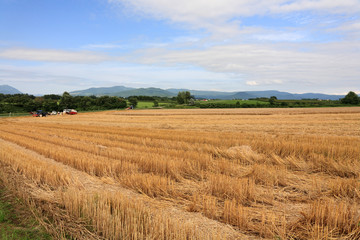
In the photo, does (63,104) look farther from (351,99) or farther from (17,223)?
(351,99)

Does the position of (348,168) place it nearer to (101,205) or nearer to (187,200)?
(187,200)

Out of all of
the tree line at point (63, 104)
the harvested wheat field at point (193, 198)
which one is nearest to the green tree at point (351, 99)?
the tree line at point (63, 104)

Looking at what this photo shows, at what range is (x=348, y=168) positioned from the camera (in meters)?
7.70

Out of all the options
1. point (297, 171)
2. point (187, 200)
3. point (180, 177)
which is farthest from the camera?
point (297, 171)

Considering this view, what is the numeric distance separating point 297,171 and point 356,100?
106m

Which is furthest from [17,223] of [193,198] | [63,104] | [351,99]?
[351,99]

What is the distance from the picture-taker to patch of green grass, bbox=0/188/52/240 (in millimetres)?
4586

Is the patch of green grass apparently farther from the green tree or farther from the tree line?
the green tree

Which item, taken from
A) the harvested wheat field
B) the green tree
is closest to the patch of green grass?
the harvested wheat field

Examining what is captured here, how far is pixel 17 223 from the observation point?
16.9ft

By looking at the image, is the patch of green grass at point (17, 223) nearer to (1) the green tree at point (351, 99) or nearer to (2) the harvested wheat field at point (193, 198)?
(2) the harvested wheat field at point (193, 198)

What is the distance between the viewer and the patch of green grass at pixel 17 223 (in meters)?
4.59

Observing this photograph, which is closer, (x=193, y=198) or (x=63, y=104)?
(x=193, y=198)

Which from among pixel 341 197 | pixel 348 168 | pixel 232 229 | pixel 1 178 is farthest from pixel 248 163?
pixel 1 178
